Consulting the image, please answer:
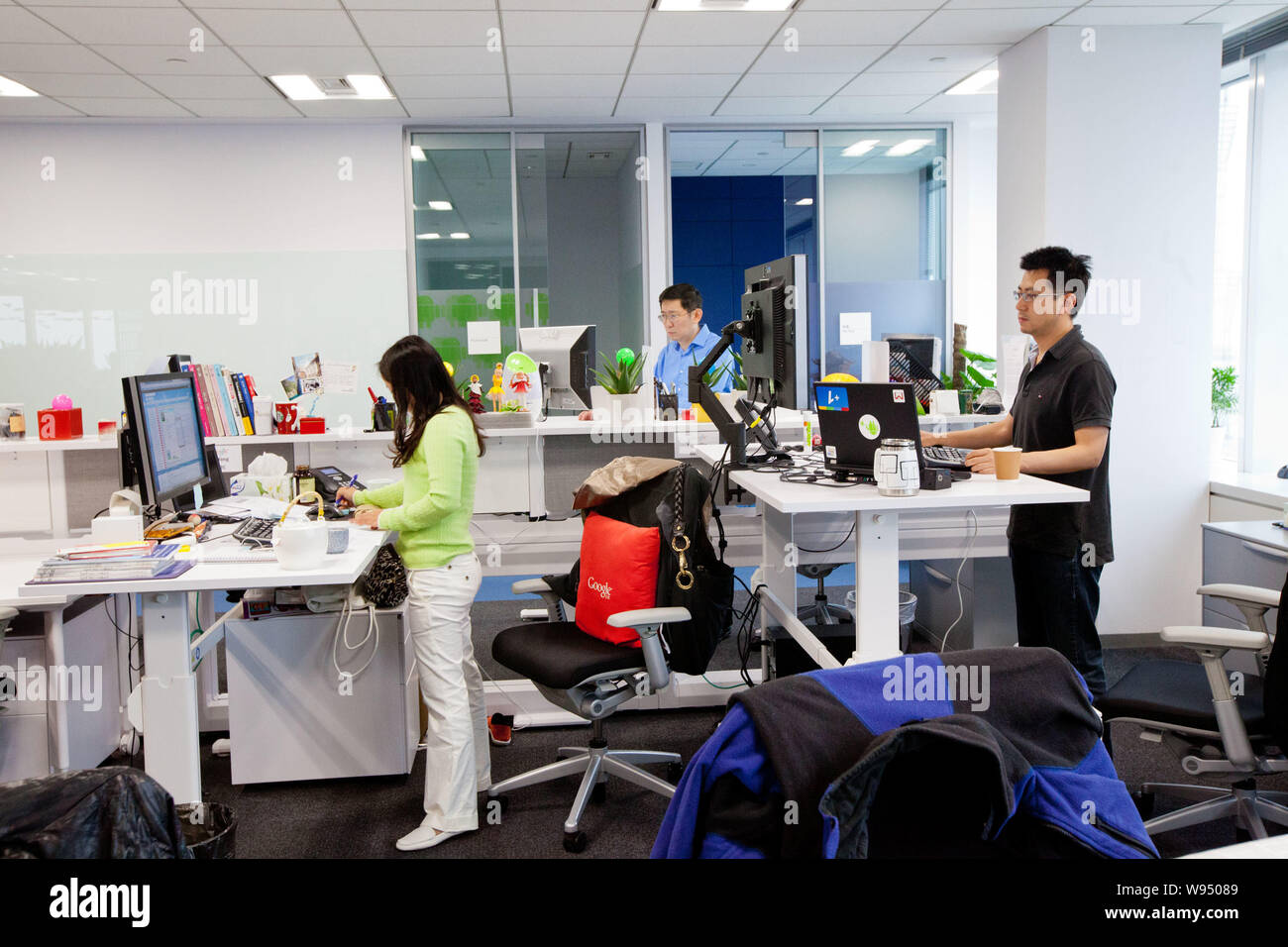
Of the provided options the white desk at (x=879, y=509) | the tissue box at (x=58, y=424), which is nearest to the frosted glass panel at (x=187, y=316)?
the tissue box at (x=58, y=424)

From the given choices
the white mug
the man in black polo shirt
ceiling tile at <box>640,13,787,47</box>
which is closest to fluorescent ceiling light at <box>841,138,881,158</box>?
ceiling tile at <box>640,13,787,47</box>

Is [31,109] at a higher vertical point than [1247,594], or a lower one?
higher

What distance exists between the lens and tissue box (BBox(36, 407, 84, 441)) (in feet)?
12.6

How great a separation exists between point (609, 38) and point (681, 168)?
3408 mm

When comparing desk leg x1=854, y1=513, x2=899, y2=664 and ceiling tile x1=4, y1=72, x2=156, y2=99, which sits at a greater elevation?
ceiling tile x1=4, y1=72, x2=156, y2=99

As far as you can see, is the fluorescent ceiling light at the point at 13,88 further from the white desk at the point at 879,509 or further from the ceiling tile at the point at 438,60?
the white desk at the point at 879,509

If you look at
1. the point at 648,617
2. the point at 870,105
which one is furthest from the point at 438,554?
the point at 870,105

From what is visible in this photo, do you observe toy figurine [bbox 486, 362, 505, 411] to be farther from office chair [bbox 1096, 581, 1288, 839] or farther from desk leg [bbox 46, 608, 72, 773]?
office chair [bbox 1096, 581, 1288, 839]

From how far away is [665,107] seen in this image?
633cm

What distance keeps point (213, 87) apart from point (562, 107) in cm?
206

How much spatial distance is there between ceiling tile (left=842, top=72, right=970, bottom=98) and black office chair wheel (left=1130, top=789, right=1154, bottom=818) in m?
4.33

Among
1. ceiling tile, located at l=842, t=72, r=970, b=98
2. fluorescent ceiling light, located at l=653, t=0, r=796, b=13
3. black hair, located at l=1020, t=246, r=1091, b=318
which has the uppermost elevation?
ceiling tile, located at l=842, t=72, r=970, b=98

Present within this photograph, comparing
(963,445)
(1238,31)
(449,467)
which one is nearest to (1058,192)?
(1238,31)

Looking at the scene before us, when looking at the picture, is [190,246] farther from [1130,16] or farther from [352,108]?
[1130,16]
